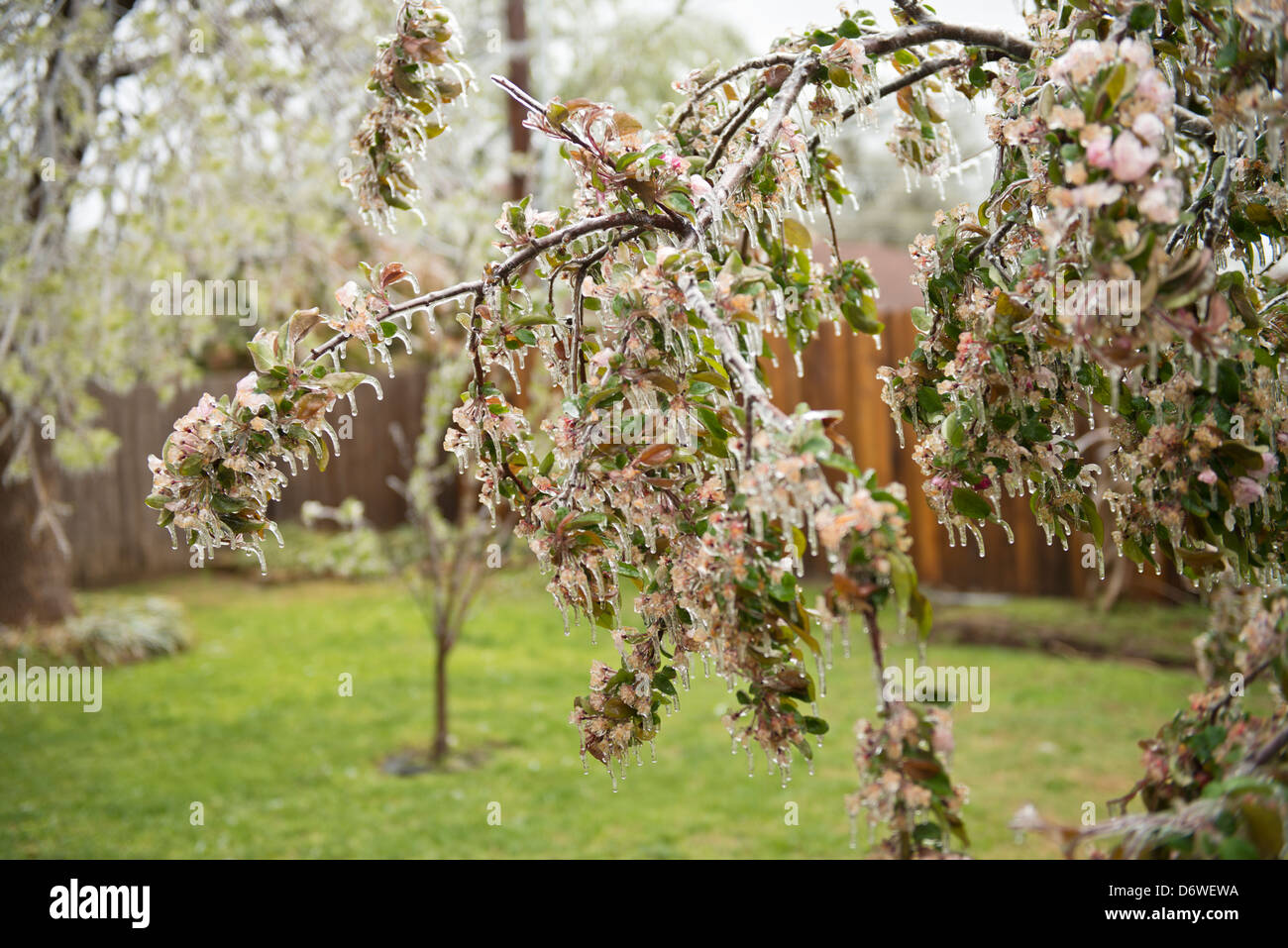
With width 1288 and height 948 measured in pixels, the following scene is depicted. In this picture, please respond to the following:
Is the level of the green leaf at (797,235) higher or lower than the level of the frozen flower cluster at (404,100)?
lower

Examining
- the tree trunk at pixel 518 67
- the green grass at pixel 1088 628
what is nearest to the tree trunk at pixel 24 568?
the tree trunk at pixel 518 67

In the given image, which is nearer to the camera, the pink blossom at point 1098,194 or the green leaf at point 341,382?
the pink blossom at point 1098,194

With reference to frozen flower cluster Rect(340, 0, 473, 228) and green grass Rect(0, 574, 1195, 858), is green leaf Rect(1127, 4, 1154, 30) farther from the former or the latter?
green grass Rect(0, 574, 1195, 858)

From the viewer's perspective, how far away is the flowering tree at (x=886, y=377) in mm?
1091

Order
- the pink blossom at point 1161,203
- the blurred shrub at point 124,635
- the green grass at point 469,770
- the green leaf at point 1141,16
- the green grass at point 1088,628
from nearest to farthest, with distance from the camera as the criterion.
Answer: the pink blossom at point 1161,203 < the green leaf at point 1141,16 < the green grass at point 469,770 < the green grass at point 1088,628 < the blurred shrub at point 124,635

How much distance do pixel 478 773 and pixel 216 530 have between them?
139 inches

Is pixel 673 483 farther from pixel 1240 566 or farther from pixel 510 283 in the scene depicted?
pixel 1240 566

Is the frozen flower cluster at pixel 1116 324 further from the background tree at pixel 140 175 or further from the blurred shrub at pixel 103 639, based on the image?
the blurred shrub at pixel 103 639

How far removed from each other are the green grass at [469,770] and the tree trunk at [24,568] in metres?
0.87

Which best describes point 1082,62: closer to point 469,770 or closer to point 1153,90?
point 1153,90

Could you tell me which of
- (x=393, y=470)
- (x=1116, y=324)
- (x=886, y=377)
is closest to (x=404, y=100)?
(x=886, y=377)

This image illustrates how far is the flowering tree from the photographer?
3.58 feet

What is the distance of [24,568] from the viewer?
279 inches
